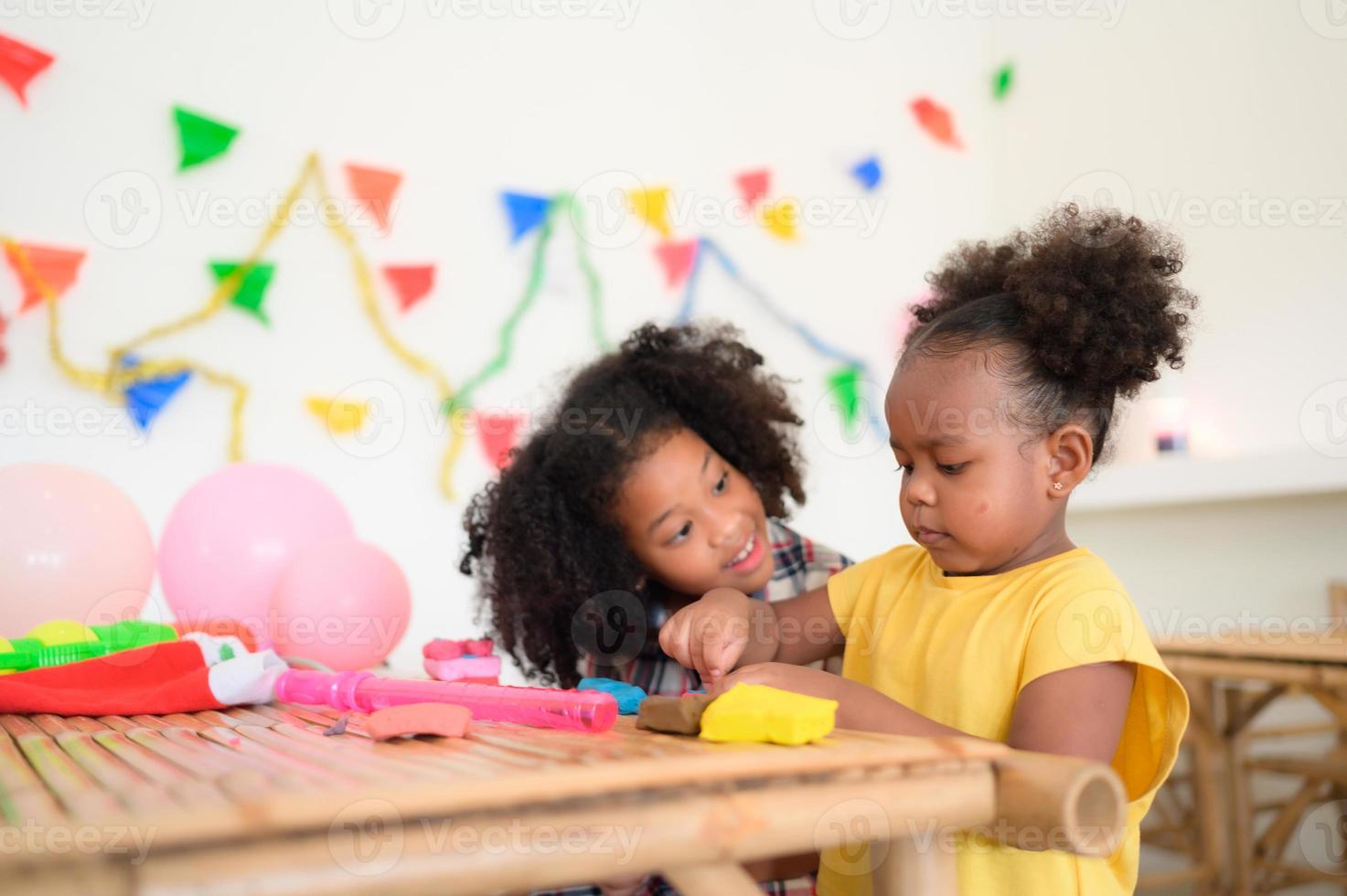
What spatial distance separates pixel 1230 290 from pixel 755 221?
46.6 inches

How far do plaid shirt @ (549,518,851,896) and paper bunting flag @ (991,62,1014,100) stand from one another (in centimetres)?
209

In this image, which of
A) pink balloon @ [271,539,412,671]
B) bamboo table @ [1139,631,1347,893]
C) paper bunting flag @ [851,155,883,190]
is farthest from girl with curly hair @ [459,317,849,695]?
paper bunting flag @ [851,155,883,190]

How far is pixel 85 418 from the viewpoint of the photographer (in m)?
2.22

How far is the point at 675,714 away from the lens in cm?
68

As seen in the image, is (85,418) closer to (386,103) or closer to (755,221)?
(386,103)

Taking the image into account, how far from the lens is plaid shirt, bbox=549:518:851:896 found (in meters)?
1.20


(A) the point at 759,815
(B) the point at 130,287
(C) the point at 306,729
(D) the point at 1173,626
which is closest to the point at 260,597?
(B) the point at 130,287

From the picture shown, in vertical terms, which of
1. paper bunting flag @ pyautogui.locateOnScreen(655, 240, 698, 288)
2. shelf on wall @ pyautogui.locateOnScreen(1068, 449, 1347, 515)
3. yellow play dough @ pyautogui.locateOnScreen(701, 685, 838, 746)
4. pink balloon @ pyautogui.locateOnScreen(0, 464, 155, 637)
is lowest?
yellow play dough @ pyautogui.locateOnScreen(701, 685, 838, 746)

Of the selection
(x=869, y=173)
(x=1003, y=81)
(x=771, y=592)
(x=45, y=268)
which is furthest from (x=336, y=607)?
(x=1003, y=81)

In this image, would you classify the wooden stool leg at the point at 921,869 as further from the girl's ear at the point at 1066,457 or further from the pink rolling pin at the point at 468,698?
the girl's ear at the point at 1066,457

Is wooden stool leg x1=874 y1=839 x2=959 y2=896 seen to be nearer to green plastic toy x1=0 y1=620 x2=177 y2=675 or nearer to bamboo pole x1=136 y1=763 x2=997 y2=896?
bamboo pole x1=136 y1=763 x2=997 y2=896

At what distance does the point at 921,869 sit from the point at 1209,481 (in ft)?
6.68

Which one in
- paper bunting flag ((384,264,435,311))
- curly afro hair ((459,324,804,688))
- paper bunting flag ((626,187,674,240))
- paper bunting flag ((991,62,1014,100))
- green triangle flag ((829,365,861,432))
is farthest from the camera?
paper bunting flag ((991,62,1014,100))

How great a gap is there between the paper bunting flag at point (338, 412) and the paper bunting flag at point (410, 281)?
0.83 feet
